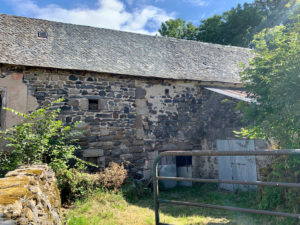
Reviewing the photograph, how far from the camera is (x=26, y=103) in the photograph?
7.20 m

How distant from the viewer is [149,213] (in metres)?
5.52

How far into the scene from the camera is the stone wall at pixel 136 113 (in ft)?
25.2

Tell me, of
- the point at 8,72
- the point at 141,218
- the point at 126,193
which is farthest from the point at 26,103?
the point at 141,218

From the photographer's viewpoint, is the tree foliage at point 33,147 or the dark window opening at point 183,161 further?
the dark window opening at point 183,161

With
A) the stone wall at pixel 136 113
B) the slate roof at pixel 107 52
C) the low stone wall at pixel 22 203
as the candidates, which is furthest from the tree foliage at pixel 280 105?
the low stone wall at pixel 22 203

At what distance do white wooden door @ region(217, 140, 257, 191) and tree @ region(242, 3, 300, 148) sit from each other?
2303 mm

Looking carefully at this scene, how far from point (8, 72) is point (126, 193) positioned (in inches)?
196

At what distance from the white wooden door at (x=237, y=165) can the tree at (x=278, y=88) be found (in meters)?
2.30

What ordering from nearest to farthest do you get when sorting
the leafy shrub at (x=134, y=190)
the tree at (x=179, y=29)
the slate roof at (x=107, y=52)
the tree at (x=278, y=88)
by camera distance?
the tree at (x=278, y=88) → the leafy shrub at (x=134, y=190) → the slate roof at (x=107, y=52) → the tree at (x=179, y=29)

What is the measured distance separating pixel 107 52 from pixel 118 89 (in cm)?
189

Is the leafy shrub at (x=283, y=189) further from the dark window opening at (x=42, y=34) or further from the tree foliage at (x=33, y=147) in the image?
the dark window opening at (x=42, y=34)

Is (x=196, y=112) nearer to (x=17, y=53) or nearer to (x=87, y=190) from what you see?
(x=87, y=190)

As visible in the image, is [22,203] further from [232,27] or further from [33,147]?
[232,27]

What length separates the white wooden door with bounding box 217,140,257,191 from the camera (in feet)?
23.2
